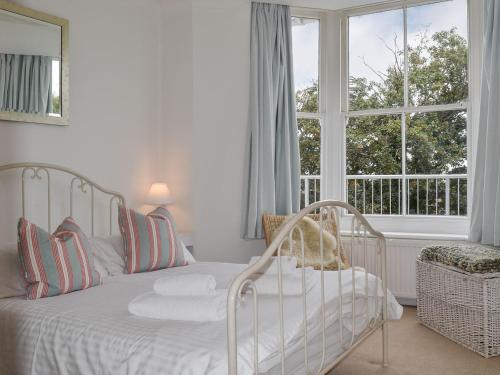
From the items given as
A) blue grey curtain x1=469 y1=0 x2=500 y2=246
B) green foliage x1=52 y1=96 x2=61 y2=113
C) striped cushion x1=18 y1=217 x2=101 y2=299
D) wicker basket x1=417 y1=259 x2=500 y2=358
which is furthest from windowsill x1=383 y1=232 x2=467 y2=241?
green foliage x1=52 y1=96 x2=61 y2=113

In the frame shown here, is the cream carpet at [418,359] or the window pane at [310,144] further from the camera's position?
the window pane at [310,144]

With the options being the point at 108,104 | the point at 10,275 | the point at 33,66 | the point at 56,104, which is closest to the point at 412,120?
the point at 108,104

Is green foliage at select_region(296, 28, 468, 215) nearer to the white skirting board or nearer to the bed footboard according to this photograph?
the white skirting board

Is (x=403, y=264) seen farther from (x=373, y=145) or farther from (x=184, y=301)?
(x=184, y=301)

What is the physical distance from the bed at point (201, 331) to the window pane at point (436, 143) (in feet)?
6.46

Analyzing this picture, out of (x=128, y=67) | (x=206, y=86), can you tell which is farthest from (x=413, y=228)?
(x=128, y=67)

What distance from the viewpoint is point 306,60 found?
4555mm

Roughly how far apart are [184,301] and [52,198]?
68.1 inches

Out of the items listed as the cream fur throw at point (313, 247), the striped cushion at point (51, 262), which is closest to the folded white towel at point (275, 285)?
the striped cushion at point (51, 262)

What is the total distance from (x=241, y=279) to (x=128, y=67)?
2.75 meters

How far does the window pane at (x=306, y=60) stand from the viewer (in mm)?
4551

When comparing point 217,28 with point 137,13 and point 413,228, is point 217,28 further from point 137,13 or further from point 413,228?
point 413,228

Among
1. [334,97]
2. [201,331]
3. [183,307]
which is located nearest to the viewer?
[201,331]

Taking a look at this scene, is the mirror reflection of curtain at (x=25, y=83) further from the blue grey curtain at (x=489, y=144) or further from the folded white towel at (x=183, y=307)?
the blue grey curtain at (x=489, y=144)
